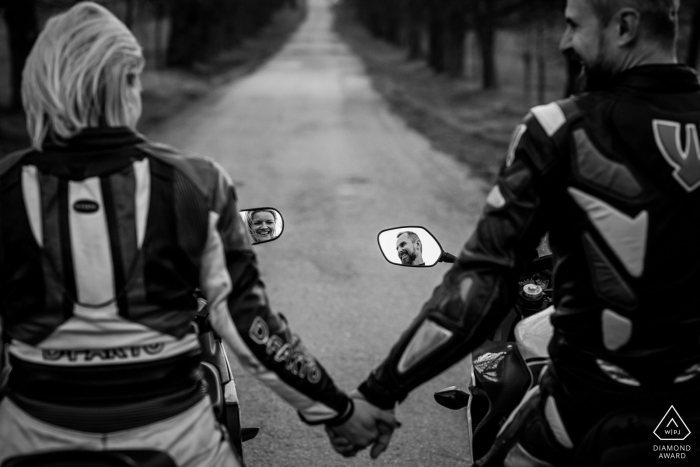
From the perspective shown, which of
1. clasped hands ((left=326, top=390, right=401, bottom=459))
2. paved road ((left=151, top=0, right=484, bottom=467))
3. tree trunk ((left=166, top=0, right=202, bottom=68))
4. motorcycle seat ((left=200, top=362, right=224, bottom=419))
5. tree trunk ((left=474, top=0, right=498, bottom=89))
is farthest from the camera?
tree trunk ((left=166, top=0, right=202, bottom=68))

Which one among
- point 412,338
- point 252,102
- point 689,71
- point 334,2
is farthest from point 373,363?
point 334,2

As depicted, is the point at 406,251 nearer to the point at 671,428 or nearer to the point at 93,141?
the point at 671,428

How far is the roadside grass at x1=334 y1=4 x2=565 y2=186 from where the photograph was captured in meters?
14.8

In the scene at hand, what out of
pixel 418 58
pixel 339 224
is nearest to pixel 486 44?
pixel 339 224

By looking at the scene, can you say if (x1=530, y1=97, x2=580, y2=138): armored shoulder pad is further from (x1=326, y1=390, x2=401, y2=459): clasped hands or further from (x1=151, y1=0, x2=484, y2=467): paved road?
(x1=151, y1=0, x2=484, y2=467): paved road

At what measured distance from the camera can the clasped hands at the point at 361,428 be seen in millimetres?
2066

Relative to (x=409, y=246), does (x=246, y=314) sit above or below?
above

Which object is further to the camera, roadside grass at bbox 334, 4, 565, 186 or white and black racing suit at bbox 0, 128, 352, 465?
roadside grass at bbox 334, 4, 565, 186

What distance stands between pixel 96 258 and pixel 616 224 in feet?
3.41

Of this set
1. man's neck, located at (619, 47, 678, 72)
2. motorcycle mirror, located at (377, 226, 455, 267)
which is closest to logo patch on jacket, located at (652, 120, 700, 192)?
man's neck, located at (619, 47, 678, 72)

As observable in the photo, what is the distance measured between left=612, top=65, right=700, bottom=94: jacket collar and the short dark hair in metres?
0.07

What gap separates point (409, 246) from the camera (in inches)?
103

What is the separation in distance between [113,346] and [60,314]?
0.41ft

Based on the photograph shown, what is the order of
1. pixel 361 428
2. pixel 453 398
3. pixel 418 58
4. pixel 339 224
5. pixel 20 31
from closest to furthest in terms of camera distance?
pixel 361 428 → pixel 453 398 → pixel 339 224 → pixel 20 31 → pixel 418 58
